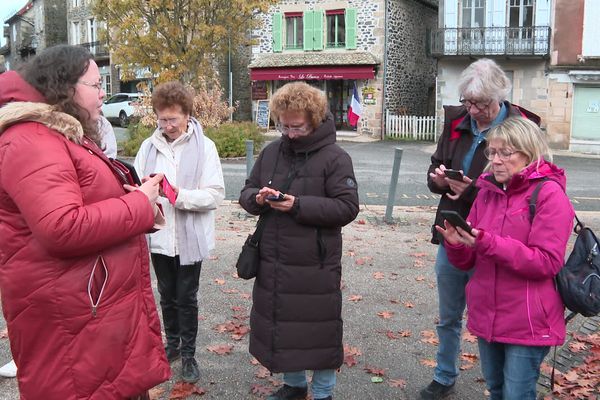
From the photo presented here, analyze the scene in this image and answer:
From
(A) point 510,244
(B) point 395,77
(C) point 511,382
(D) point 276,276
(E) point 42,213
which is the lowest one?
(C) point 511,382

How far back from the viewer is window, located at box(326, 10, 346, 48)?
26500 millimetres

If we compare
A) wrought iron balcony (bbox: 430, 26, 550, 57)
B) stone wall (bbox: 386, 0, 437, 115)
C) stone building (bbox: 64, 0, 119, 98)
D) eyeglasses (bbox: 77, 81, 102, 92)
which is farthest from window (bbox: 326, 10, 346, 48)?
eyeglasses (bbox: 77, 81, 102, 92)

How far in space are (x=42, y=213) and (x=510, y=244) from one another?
192 cm

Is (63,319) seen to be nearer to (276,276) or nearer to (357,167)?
(276,276)

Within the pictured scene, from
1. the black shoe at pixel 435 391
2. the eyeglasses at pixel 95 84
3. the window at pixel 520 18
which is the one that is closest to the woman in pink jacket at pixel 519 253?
the black shoe at pixel 435 391

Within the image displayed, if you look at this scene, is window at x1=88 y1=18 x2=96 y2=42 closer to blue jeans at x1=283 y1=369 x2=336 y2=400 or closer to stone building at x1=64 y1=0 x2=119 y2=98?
stone building at x1=64 y1=0 x2=119 y2=98

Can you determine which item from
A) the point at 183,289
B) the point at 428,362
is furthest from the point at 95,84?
the point at 428,362

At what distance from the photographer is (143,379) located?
2498mm

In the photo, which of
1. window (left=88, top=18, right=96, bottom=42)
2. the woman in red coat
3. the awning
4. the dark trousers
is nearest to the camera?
the woman in red coat

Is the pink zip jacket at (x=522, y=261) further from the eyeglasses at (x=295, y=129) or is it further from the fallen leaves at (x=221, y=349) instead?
the fallen leaves at (x=221, y=349)

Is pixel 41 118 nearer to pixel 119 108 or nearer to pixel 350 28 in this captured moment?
pixel 350 28

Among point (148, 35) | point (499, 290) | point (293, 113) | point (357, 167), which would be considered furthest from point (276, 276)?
point (148, 35)

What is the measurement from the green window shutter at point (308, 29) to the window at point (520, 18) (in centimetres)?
810

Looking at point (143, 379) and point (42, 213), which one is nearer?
point (42, 213)
